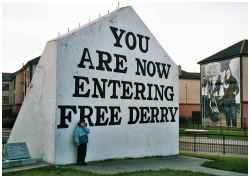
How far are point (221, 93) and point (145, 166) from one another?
1223 inches

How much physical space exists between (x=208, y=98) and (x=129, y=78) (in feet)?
101

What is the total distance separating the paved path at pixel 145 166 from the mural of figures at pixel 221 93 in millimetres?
26395

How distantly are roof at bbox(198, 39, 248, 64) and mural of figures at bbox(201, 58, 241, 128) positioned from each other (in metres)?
0.47

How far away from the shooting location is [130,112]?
14.9 metres

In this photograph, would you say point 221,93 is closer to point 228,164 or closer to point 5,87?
point 228,164

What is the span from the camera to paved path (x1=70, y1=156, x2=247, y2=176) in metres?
11.6

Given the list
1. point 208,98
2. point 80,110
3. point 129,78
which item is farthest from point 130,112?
point 208,98

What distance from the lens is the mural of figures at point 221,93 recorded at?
1566 inches

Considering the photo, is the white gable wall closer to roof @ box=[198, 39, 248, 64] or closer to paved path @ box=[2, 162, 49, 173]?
paved path @ box=[2, 162, 49, 173]

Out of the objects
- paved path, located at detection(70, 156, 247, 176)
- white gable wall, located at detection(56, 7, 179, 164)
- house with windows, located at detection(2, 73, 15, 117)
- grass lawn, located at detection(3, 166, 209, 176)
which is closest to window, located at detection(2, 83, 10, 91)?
house with windows, located at detection(2, 73, 15, 117)

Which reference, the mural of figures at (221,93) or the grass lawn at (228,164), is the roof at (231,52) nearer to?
the mural of figures at (221,93)

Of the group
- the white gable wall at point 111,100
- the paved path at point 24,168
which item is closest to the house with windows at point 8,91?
the white gable wall at point 111,100

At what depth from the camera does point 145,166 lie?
41.7 ft

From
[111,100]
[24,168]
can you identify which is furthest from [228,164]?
[24,168]
